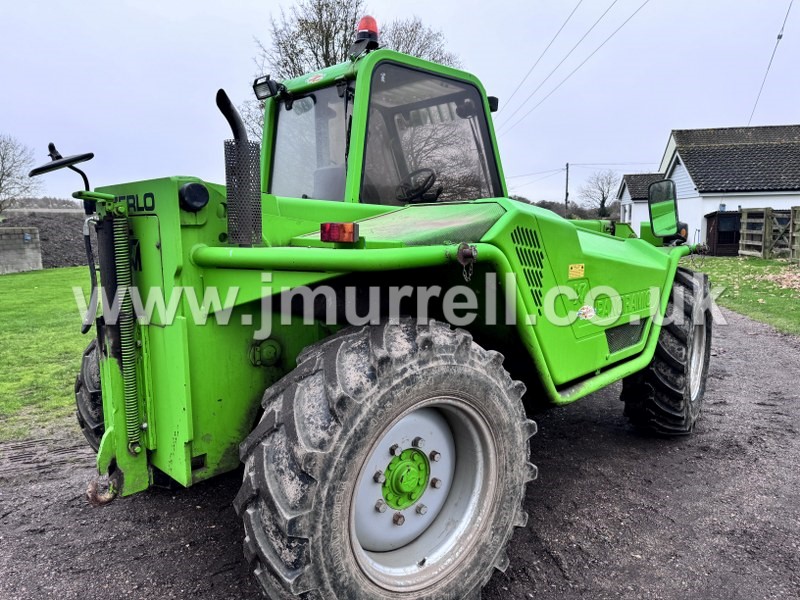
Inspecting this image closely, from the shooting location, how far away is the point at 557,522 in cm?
305

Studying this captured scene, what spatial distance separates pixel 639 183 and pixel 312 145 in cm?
4046

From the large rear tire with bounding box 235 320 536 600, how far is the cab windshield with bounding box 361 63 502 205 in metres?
1.13

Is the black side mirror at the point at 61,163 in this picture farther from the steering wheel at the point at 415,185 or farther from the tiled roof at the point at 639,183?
the tiled roof at the point at 639,183

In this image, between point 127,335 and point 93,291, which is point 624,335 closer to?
point 127,335

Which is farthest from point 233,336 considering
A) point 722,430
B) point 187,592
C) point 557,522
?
point 722,430

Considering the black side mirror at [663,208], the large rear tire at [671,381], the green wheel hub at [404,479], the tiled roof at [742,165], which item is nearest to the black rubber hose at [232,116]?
the green wheel hub at [404,479]

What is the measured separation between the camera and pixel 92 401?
3.12m

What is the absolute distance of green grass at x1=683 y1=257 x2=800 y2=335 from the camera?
945cm

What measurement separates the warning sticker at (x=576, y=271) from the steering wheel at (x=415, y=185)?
2.94ft

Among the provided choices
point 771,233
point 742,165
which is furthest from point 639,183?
point 771,233

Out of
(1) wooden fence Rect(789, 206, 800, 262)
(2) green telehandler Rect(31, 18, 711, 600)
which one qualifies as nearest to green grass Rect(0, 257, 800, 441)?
(1) wooden fence Rect(789, 206, 800, 262)

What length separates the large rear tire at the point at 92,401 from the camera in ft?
10.2

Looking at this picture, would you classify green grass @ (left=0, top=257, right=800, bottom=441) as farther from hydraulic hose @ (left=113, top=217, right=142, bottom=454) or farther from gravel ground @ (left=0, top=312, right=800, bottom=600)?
hydraulic hose @ (left=113, top=217, right=142, bottom=454)

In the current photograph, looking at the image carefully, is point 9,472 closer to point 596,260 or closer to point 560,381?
point 560,381
